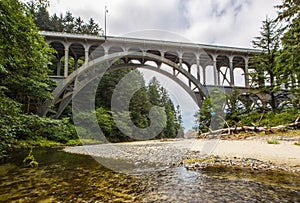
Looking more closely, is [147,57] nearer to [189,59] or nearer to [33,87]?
[189,59]

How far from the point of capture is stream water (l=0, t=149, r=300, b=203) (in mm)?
2123

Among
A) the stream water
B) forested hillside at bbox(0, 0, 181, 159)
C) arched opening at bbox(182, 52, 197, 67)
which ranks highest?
arched opening at bbox(182, 52, 197, 67)

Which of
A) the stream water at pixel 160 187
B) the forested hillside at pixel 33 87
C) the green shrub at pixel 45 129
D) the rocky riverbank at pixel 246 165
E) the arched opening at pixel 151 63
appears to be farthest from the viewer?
the arched opening at pixel 151 63

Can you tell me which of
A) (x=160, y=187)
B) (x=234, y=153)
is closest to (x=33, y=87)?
(x=160, y=187)

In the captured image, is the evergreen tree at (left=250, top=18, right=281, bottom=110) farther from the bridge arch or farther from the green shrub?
the green shrub

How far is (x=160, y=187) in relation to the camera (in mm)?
2543

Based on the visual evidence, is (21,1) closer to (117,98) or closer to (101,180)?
(101,180)

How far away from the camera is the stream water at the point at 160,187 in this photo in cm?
212

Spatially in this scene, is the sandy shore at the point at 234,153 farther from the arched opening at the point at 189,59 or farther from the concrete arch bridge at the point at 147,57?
the arched opening at the point at 189,59

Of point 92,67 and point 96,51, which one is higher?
point 96,51

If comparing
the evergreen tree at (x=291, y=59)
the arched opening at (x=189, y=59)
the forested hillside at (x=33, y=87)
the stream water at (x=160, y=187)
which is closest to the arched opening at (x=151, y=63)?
the arched opening at (x=189, y=59)

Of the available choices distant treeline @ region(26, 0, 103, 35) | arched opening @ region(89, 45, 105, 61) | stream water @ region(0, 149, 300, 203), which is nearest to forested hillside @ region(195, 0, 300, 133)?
stream water @ region(0, 149, 300, 203)

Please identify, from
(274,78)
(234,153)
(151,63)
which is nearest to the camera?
(234,153)

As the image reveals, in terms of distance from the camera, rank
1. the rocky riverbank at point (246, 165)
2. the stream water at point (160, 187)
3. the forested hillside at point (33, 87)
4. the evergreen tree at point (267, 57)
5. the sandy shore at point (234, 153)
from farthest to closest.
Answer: the evergreen tree at point (267, 57), the sandy shore at point (234, 153), the forested hillside at point (33, 87), the rocky riverbank at point (246, 165), the stream water at point (160, 187)
